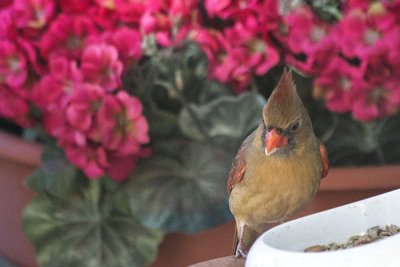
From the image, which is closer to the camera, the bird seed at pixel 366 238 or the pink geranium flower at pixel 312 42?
the bird seed at pixel 366 238

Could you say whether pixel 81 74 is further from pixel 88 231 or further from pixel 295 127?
pixel 295 127

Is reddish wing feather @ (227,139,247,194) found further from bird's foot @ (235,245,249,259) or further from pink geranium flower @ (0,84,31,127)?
pink geranium flower @ (0,84,31,127)

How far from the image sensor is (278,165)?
342mm

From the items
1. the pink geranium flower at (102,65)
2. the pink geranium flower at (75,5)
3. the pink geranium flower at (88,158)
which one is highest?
the pink geranium flower at (75,5)

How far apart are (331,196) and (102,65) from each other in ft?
0.87

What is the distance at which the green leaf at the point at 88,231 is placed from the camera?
2.63 ft

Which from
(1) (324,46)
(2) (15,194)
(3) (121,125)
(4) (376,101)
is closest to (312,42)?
(1) (324,46)

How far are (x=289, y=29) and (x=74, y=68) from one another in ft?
0.75

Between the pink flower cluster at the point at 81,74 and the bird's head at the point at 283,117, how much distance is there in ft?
1.19

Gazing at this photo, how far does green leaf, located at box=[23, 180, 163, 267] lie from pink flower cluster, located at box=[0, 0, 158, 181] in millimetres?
80

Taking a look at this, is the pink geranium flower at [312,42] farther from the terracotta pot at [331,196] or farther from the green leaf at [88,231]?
the green leaf at [88,231]

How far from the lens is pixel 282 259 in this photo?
0.34 metres

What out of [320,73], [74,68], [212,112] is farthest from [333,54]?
[74,68]

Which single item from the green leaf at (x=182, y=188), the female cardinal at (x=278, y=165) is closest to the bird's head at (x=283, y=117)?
the female cardinal at (x=278, y=165)
